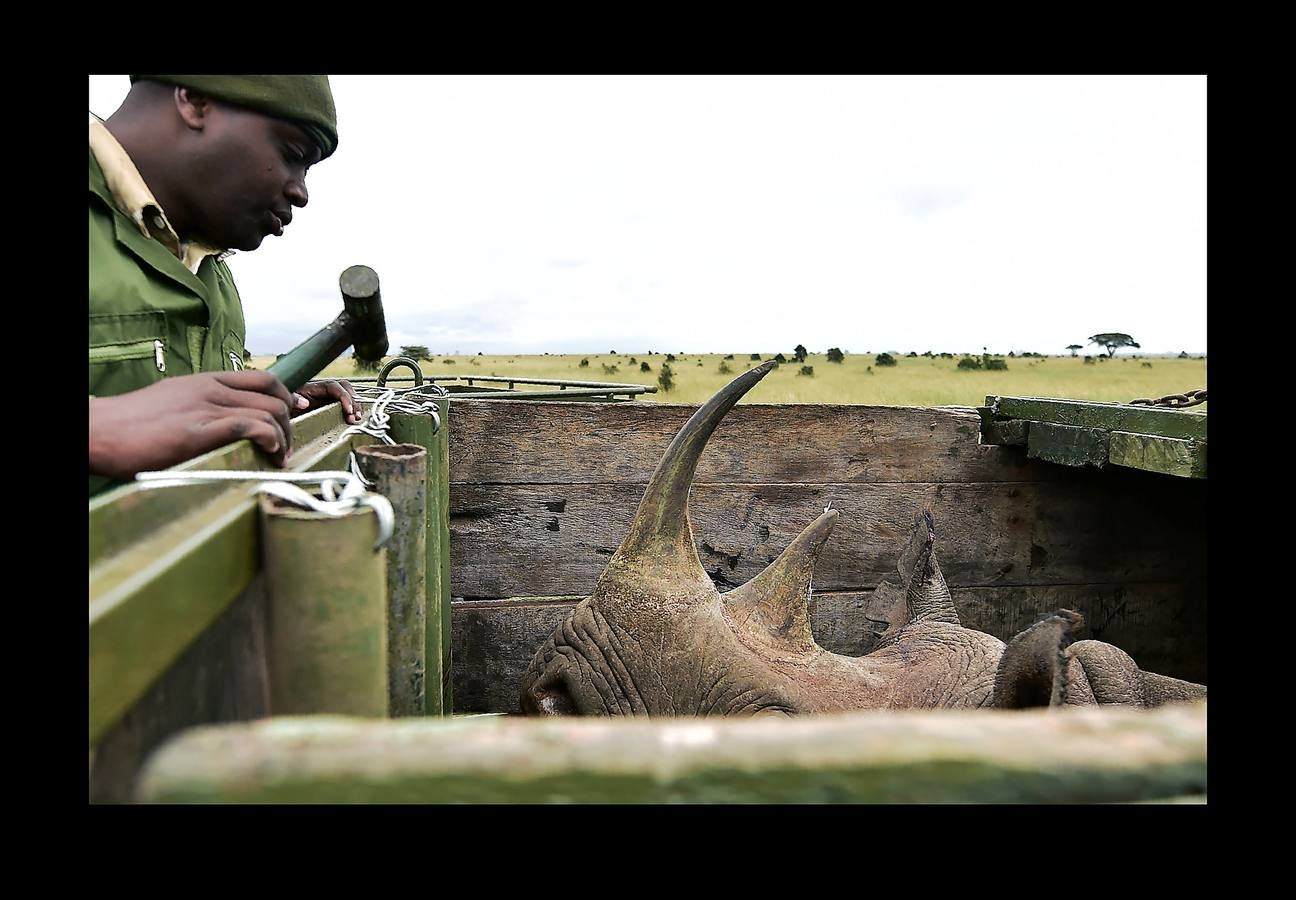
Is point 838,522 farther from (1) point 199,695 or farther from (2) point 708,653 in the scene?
(1) point 199,695

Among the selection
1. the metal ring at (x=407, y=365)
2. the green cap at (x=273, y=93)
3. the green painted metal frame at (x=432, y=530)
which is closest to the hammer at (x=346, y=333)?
the metal ring at (x=407, y=365)

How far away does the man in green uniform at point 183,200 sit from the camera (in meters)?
1.74

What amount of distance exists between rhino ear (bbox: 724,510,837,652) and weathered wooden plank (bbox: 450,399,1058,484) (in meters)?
0.85

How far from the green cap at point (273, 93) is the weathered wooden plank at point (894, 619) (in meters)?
1.72

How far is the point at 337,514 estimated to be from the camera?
0.77 meters

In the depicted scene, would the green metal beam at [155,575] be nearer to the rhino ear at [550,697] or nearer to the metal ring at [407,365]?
the rhino ear at [550,697]

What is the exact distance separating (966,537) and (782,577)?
4.47 ft

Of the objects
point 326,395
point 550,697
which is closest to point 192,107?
point 326,395

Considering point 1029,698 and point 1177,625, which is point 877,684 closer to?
point 1029,698

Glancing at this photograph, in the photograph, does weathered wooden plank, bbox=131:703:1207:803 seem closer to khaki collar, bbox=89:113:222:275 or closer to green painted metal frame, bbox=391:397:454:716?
green painted metal frame, bbox=391:397:454:716

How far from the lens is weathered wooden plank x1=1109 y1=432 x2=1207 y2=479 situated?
91.0 inches

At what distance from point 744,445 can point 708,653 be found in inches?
50.0

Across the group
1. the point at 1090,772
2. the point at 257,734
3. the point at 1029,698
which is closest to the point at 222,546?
the point at 257,734

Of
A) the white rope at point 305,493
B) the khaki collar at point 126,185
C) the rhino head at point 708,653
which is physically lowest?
the rhino head at point 708,653
